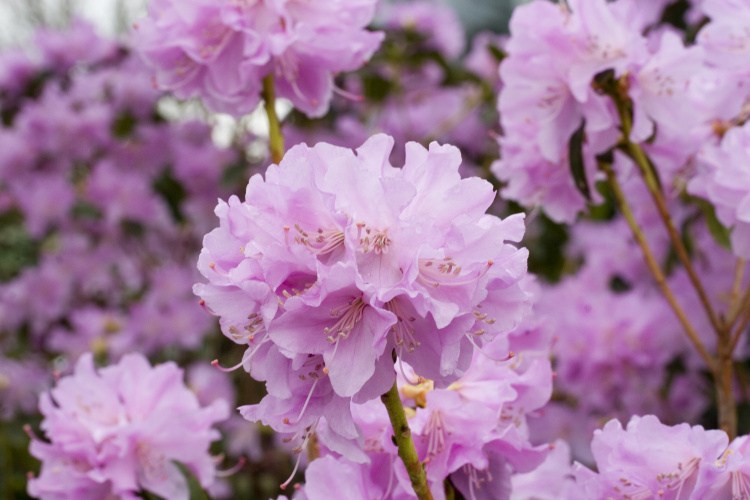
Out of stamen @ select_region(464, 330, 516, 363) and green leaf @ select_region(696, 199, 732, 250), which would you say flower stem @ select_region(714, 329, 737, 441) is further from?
stamen @ select_region(464, 330, 516, 363)

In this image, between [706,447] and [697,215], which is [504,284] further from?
[697,215]

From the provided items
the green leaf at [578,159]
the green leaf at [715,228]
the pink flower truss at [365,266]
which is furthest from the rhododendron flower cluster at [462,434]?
the green leaf at [715,228]

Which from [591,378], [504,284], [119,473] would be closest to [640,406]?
[591,378]

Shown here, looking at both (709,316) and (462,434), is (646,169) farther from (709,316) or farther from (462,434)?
(462,434)

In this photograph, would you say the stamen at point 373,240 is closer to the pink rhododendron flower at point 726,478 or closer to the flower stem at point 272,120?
the pink rhododendron flower at point 726,478

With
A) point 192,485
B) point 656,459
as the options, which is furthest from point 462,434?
point 192,485

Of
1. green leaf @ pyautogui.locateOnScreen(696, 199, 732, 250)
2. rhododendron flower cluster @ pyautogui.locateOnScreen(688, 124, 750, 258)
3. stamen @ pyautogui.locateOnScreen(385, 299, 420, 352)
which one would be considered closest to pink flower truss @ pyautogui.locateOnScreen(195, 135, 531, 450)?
stamen @ pyautogui.locateOnScreen(385, 299, 420, 352)

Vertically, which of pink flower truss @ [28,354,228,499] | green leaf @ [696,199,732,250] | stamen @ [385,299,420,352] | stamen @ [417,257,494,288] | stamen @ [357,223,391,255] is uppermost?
stamen @ [357,223,391,255]
